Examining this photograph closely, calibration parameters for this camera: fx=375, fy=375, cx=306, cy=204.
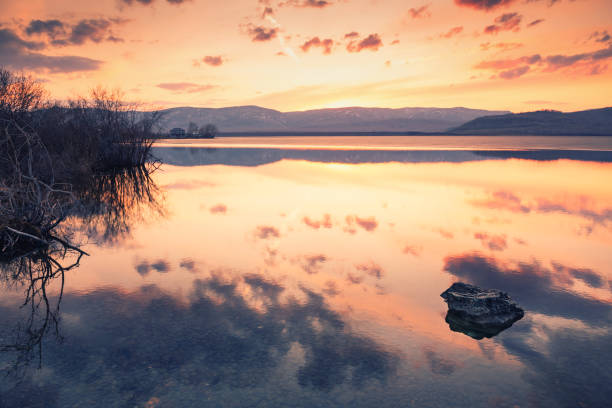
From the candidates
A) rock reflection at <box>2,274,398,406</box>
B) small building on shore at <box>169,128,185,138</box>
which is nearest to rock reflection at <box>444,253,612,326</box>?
rock reflection at <box>2,274,398,406</box>

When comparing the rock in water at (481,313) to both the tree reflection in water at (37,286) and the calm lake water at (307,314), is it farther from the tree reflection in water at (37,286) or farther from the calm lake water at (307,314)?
the tree reflection in water at (37,286)

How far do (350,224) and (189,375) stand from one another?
10.3 meters

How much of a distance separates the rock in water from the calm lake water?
0.19 m

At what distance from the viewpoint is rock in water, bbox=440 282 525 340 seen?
275 inches

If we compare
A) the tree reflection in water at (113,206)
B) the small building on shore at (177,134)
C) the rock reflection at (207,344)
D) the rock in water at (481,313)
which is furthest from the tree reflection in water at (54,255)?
the small building on shore at (177,134)

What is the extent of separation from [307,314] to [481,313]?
3.37 m

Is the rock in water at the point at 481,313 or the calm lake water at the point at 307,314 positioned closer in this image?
the calm lake water at the point at 307,314

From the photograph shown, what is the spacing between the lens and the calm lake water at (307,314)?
16.9ft

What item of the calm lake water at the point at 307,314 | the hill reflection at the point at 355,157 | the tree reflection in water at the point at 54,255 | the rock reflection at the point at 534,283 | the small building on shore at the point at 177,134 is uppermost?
the small building on shore at the point at 177,134

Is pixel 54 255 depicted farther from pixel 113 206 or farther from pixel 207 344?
pixel 113 206

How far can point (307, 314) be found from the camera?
24.2ft

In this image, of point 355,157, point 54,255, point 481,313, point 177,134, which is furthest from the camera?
point 177,134

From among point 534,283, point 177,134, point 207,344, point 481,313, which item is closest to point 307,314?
point 207,344

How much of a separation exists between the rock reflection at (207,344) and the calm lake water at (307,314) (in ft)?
0.10
